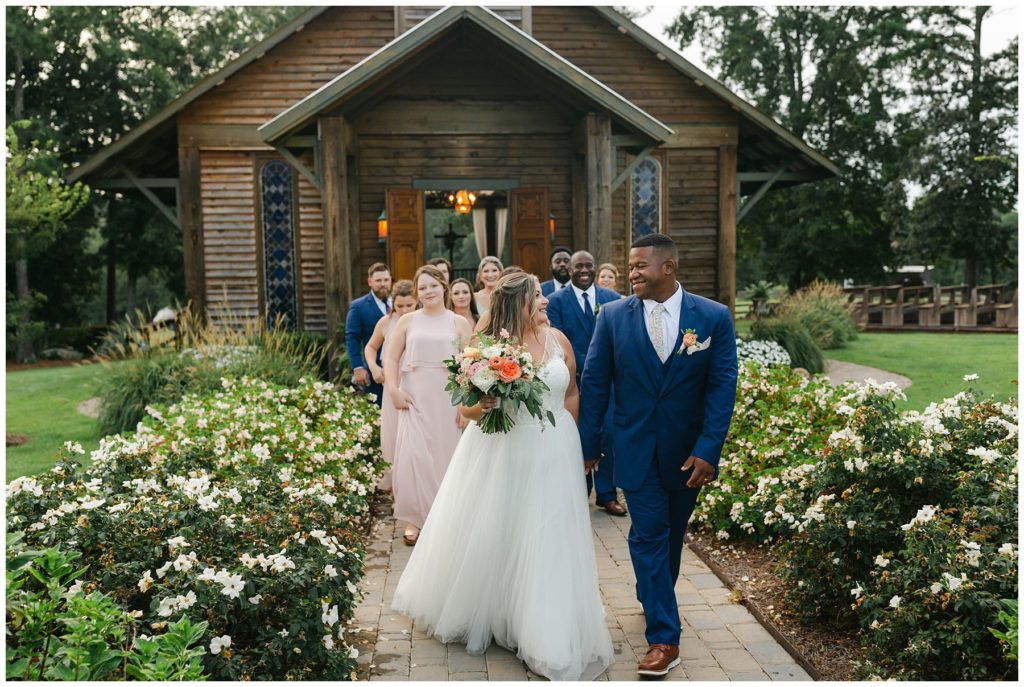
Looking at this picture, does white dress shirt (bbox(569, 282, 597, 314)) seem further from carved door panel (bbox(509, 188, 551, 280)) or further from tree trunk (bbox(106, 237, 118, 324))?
tree trunk (bbox(106, 237, 118, 324))

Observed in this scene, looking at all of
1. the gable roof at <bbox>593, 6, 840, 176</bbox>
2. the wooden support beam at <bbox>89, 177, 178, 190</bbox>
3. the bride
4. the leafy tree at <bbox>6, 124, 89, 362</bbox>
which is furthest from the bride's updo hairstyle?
the leafy tree at <bbox>6, 124, 89, 362</bbox>

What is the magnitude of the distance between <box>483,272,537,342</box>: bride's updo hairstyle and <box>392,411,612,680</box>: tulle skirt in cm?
54

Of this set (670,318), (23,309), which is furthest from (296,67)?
(23,309)

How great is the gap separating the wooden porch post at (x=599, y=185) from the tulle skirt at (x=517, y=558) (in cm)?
730

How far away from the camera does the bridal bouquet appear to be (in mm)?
4812

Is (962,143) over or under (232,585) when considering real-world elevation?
over

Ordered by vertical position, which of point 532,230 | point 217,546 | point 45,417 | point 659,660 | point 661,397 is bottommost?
point 45,417

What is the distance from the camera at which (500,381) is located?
4832 mm

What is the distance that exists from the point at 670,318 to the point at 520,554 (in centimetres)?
144

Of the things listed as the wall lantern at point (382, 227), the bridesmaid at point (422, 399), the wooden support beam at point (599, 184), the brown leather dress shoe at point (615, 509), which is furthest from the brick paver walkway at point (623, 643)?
the wall lantern at point (382, 227)

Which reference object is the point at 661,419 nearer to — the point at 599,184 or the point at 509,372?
the point at 509,372

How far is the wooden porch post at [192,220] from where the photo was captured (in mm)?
15586

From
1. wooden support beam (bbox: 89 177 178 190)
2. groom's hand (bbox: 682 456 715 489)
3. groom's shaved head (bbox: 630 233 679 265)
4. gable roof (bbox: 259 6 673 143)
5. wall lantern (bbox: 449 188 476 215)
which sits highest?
gable roof (bbox: 259 6 673 143)

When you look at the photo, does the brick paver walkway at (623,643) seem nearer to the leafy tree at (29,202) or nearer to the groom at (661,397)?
the groom at (661,397)
